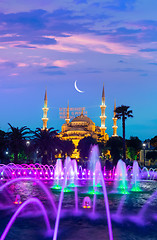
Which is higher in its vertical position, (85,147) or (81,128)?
(81,128)

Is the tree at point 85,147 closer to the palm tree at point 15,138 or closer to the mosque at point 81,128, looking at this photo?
the mosque at point 81,128

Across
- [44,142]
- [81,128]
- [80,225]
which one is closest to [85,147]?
[81,128]

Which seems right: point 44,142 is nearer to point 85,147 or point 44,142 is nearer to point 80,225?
point 80,225

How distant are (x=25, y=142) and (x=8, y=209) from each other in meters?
25.3

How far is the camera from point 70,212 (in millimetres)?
11508

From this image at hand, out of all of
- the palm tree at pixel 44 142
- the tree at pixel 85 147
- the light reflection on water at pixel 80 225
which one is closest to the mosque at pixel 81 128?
the tree at pixel 85 147

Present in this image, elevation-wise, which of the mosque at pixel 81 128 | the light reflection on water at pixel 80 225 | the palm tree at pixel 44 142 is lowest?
the light reflection on water at pixel 80 225

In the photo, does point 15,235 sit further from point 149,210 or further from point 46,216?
point 149,210

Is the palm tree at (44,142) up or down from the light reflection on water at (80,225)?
up

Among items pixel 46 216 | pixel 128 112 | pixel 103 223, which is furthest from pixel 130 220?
pixel 128 112

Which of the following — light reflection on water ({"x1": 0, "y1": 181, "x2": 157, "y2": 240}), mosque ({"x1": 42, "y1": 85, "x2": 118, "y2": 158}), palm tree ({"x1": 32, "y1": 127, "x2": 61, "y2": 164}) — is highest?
mosque ({"x1": 42, "y1": 85, "x2": 118, "y2": 158})

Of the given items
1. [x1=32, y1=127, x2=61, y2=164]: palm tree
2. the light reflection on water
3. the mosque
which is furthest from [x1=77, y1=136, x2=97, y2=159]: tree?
the light reflection on water

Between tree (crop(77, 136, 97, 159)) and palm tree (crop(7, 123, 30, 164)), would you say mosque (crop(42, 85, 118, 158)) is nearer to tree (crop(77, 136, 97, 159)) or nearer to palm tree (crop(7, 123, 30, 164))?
tree (crop(77, 136, 97, 159))

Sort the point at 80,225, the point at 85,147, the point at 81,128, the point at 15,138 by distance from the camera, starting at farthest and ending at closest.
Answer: the point at 81,128
the point at 85,147
the point at 15,138
the point at 80,225
